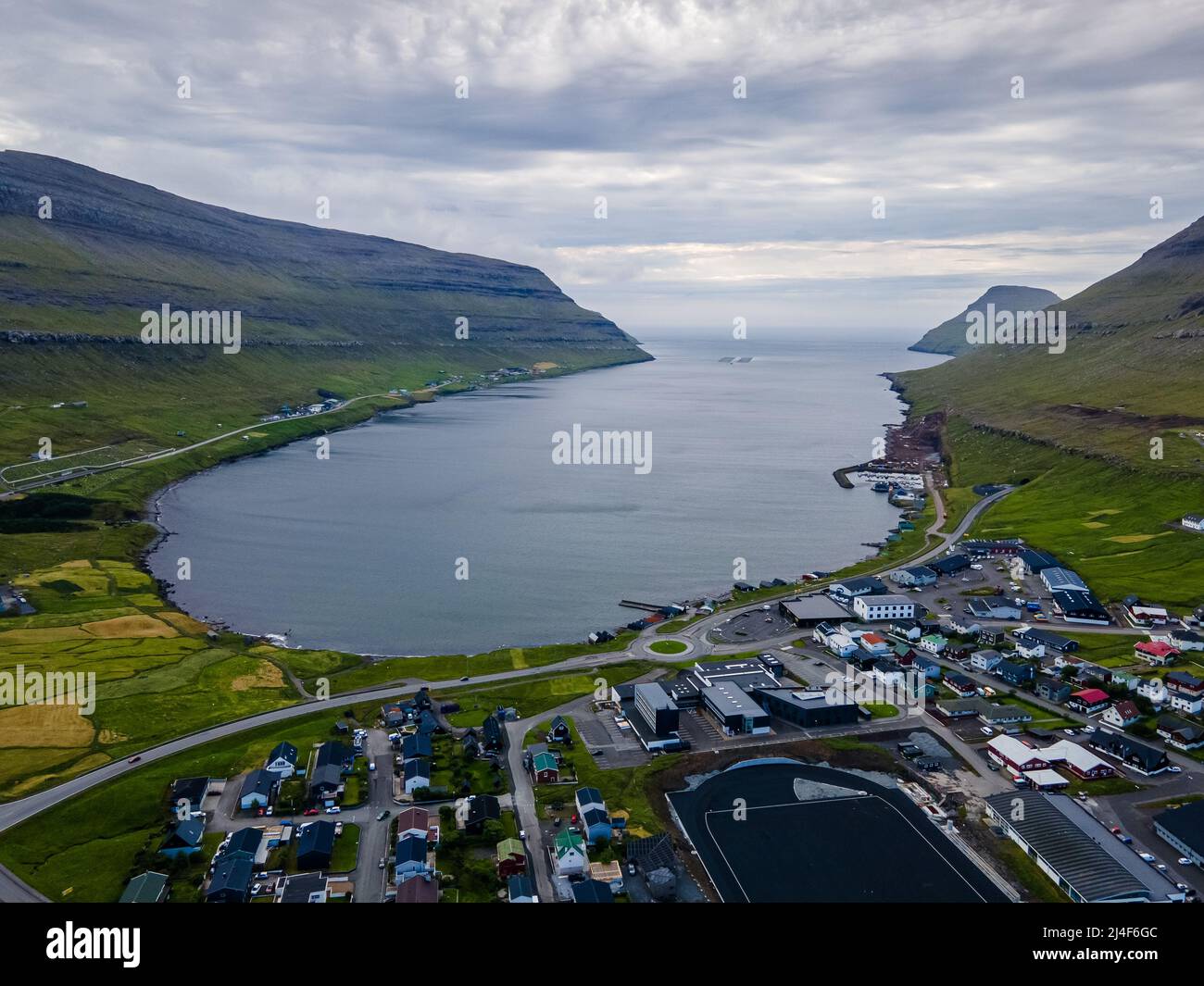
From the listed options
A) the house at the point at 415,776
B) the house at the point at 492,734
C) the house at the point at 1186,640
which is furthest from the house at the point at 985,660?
the house at the point at 415,776

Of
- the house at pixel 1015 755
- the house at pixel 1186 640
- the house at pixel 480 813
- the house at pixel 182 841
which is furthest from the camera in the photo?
the house at pixel 1186 640

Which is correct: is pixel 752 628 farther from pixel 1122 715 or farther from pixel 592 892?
pixel 592 892

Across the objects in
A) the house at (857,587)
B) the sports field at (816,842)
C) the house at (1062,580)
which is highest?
the house at (1062,580)

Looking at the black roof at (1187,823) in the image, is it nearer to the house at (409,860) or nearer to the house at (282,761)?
the house at (409,860)

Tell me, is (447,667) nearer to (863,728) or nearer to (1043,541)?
(863,728)

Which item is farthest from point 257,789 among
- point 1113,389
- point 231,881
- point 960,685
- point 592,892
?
point 1113,389
